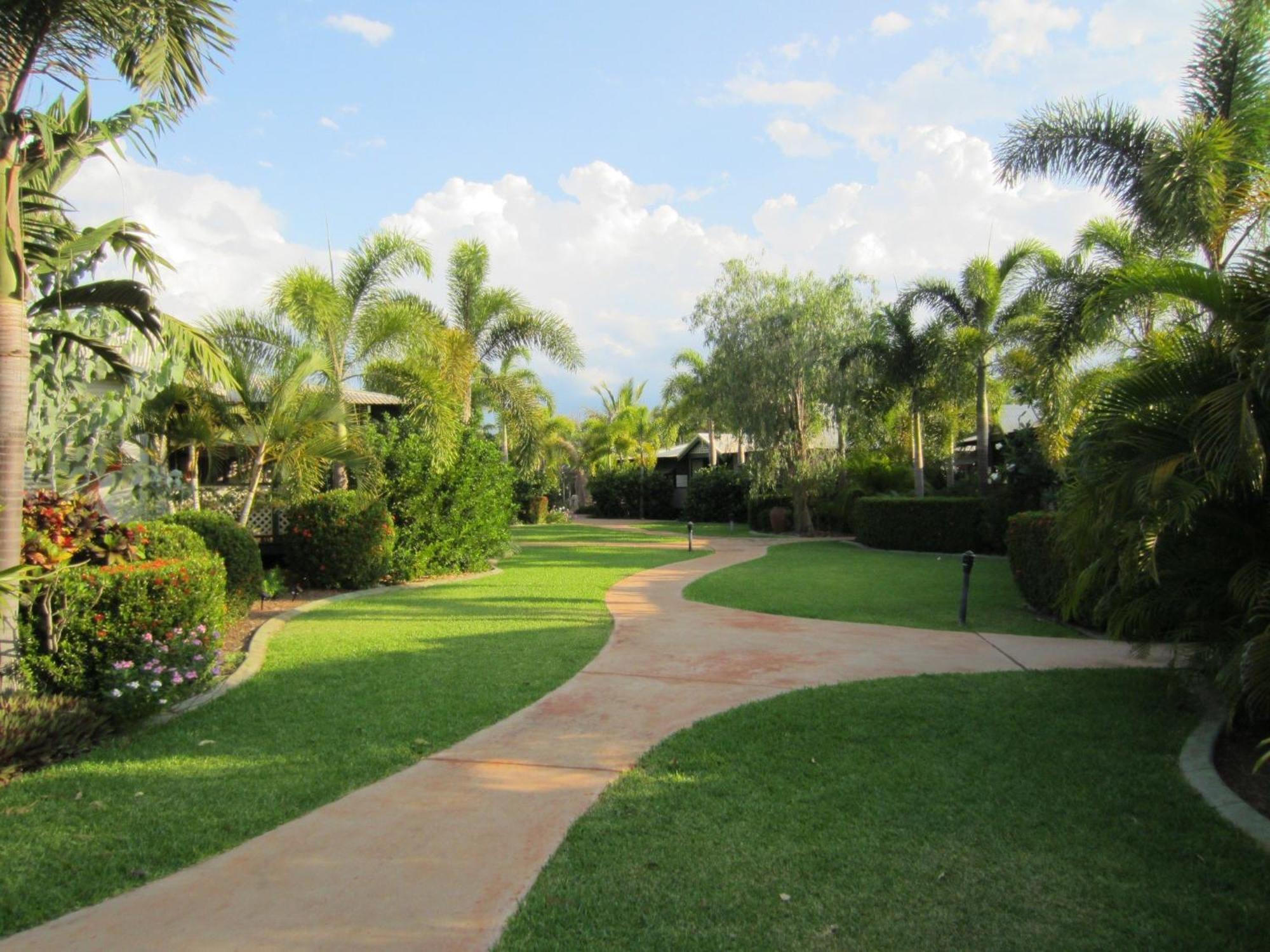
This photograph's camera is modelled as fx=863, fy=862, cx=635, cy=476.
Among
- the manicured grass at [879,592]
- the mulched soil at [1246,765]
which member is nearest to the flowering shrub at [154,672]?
the mulched soil at [1246,765]

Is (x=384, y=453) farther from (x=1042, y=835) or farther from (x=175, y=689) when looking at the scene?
(x=1042, y=835)

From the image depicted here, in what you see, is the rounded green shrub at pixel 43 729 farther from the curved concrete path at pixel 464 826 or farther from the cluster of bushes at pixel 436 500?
the cluster of bushes at pixel 436 500

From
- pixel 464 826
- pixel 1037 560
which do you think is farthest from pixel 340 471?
pixel 464 826

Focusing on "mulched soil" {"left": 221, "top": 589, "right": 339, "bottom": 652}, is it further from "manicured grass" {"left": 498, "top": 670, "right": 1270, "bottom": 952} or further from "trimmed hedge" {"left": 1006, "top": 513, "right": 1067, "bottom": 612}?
"trimmed hedge" {"left": 1006, "top": 513, "right": 1067, "bottom": 612}

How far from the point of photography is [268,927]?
3.26 meters

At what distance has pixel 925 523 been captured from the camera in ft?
67.2

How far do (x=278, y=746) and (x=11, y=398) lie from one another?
2758 millimetres

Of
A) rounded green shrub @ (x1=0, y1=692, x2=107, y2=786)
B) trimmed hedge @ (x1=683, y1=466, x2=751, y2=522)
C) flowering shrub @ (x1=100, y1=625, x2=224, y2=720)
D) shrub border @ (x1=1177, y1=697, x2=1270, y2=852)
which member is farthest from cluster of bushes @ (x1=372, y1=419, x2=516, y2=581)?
trimmed hedge @ (x1=683, y1=466, x2=751, y2=522)

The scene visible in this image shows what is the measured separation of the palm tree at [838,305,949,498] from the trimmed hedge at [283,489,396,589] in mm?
14667

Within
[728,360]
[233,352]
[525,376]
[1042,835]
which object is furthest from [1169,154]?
[525,376]

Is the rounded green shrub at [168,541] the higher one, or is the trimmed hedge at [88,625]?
the rounded green shrub at [168,541]

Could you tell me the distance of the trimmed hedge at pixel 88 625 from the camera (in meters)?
5.70

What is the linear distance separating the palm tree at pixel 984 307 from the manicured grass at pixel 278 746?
14.3 meters

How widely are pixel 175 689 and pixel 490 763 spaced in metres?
2.46
